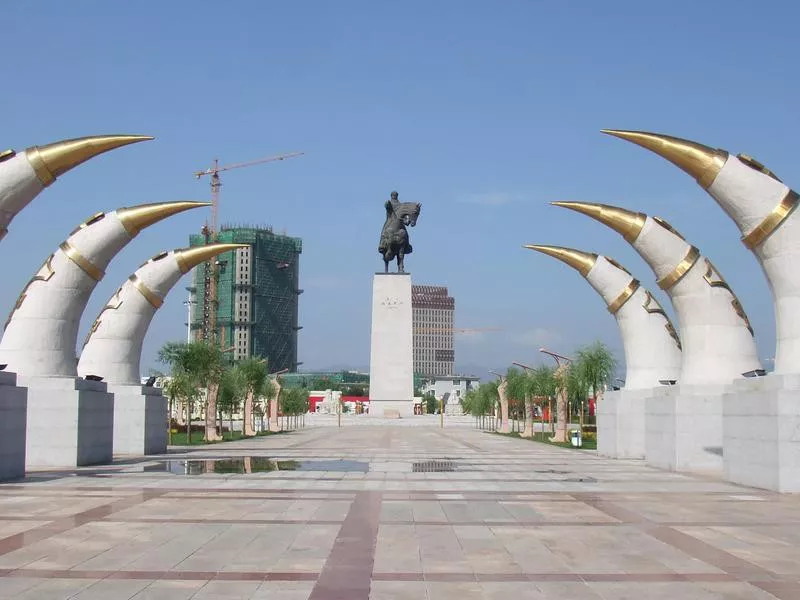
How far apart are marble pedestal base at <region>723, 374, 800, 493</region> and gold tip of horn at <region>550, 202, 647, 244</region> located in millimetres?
5361

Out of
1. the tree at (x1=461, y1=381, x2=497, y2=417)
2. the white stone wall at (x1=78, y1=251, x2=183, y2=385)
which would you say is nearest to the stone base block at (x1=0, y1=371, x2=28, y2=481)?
the white stone wall at (x1=78, y1=251, x2=183, y2=385)

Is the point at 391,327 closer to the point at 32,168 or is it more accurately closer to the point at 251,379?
the point at 251,379

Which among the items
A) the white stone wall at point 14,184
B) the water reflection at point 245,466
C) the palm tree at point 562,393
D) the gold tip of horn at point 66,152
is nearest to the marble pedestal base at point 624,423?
the water reflection at point 245,466

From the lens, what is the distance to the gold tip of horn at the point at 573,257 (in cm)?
2595

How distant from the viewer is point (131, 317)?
2561cm

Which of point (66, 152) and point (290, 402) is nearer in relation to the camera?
point (66, 152)

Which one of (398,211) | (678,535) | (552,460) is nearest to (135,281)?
(552,460)

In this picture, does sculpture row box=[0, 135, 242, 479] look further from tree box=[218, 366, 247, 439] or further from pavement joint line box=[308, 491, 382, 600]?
tree box=[218, 366, 247, 439]

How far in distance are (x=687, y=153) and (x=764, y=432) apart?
5079mm

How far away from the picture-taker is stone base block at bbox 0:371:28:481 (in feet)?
53.0

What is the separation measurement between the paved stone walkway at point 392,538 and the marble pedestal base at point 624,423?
7016 mm

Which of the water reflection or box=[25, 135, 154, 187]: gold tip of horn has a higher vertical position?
box=[25, 135, 154, 187]: gold tip of horn

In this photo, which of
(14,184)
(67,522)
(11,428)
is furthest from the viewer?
(14,184)

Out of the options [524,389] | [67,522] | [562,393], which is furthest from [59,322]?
[524,389]
